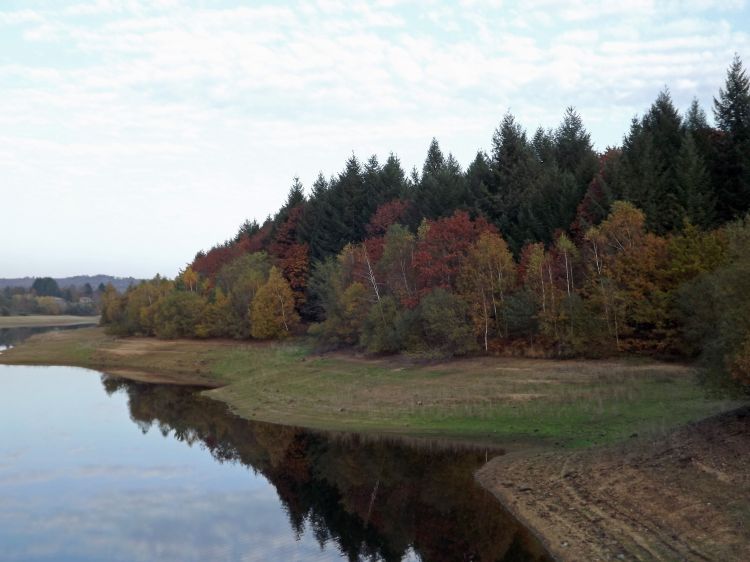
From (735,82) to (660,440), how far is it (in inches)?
1801

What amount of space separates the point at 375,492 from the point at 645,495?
37.7ft

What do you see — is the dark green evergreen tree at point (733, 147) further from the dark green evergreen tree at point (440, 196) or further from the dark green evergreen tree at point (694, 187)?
the dark green evergreen tree at point (440, 196)

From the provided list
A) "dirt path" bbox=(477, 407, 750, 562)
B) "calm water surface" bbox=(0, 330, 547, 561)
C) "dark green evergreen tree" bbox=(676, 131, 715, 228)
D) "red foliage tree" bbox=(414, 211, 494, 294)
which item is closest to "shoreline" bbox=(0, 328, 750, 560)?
"dirt path" bbox=(477, 407, 750, 562)

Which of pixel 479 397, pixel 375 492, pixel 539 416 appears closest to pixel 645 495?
pixel 375 492

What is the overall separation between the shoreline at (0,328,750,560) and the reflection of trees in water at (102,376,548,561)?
1.17 meters

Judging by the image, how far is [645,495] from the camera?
21391 mm

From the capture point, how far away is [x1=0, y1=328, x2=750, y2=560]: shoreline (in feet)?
66.6

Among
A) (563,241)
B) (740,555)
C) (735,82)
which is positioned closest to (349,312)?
(563,241)

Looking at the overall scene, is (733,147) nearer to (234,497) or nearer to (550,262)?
(550,262)

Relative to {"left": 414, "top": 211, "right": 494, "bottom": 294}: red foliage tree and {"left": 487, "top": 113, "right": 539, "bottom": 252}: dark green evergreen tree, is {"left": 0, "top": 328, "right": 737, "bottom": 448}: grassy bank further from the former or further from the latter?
{"left": 487, "top": 113, "right": 539, "bottom": 252}: dark green evergreen tree

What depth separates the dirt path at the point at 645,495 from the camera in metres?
17.7

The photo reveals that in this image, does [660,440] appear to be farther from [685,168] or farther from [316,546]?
[685,168]

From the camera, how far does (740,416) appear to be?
2459 centimetres

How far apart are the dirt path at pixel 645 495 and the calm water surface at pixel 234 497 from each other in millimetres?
1295
